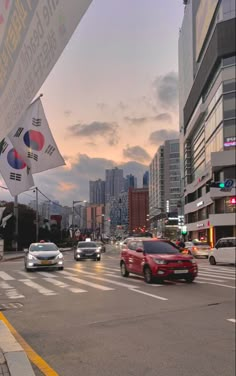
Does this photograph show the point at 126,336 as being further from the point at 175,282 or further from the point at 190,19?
the point at 190,19

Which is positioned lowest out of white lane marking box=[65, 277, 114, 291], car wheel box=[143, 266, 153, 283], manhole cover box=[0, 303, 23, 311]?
white lane marking box=[65, 277, 114, 291]

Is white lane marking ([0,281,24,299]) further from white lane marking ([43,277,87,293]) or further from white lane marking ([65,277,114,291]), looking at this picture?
white lane marking ([65,277,114,291])

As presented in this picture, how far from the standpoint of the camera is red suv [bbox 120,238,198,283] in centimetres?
1641

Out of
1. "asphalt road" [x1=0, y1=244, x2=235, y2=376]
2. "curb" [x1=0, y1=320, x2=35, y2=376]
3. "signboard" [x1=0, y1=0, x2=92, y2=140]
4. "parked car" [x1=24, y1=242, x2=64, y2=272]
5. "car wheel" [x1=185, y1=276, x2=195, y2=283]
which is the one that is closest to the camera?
"signboard" [x1=0, y1=0, x2=92, y2=140]

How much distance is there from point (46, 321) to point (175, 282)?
27.8 feet

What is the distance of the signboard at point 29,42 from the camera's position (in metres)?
3.04

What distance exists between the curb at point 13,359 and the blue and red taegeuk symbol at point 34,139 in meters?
3.60

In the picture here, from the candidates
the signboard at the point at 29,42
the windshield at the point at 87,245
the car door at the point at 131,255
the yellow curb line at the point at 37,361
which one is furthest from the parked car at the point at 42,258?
the signboard at the point at 29,42

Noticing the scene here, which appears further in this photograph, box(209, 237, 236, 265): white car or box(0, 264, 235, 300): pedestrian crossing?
box(209, 237, 236, 265): white car

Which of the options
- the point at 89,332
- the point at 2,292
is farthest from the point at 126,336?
the point at 2,292

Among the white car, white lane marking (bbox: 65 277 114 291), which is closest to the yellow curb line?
white lane marking (bbox: 65 277 114 291)

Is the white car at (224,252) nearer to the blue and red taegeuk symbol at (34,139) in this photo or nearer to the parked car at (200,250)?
the parked car at (200,250)

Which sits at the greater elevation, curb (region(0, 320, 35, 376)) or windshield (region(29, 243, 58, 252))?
windshield (region(29, 243, 58, 252))

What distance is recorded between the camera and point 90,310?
11.0 meters
